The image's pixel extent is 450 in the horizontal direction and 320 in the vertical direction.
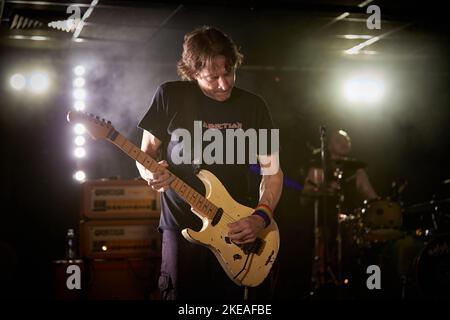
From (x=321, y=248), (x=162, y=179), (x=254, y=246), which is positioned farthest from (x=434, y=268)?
(x=162, y=179)

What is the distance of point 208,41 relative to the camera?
3.37 m

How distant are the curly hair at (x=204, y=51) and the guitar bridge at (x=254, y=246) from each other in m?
0.89

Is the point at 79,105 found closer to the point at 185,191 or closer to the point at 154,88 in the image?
the point at 154,88

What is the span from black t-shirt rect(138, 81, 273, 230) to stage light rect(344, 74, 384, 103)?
14.4 feet

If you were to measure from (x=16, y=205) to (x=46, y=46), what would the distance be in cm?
167

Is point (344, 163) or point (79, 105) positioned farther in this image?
point (79, 105)

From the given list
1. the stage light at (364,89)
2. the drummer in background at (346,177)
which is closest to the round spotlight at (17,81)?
the drummer in background at (346,177)

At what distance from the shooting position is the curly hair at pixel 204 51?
11.0ft

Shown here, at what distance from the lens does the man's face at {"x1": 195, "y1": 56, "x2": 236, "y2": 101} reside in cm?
331

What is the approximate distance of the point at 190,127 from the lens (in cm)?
328

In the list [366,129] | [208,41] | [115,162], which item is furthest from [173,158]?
[366,129]

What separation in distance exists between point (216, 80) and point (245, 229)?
0.76 meters

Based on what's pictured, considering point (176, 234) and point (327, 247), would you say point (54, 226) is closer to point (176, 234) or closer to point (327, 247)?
point (327, 247)

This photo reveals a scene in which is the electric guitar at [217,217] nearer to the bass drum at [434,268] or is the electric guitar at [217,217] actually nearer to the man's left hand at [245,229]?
the man's left hand at [245,229]
